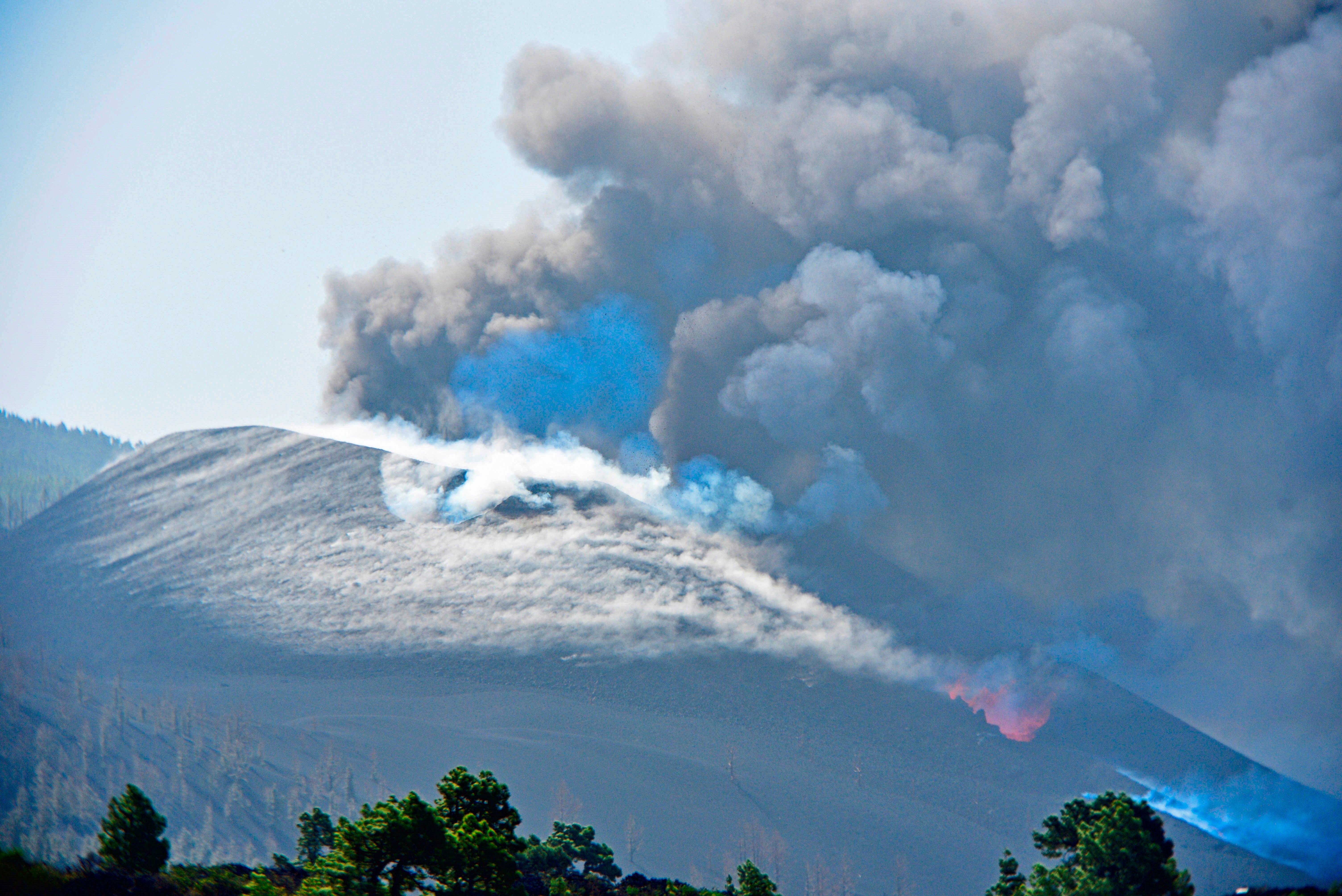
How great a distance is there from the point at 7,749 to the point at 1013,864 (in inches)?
Result: 6923

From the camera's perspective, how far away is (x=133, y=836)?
175 feet

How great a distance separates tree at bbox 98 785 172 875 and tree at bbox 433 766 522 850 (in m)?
17.7

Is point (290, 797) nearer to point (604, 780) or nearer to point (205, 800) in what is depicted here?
point (205, 800)

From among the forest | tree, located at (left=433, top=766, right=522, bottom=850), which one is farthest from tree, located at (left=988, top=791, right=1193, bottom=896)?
tree, located at (left=433, top=766, right=522, bottom=850)

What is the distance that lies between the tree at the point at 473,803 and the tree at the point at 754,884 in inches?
454

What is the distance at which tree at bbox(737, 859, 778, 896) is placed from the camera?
1951 inches

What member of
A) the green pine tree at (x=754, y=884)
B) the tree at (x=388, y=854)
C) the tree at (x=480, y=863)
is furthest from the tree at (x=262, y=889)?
the green pine tree at (x=754, y=884)

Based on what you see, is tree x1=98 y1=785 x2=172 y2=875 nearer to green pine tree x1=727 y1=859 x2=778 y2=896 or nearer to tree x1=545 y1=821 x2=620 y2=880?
tree x1=545 y1=821 x2=620 y2=880

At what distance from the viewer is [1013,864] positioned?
64.3 meters

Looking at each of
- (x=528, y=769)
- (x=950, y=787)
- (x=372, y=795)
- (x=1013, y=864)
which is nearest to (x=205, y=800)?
(x=372, y=795)

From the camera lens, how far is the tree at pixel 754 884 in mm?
49562

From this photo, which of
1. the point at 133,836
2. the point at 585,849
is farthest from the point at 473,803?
the point at 585,849

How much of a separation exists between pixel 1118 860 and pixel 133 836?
145 ft

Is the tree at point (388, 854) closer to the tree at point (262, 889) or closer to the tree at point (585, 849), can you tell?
the tree at point (262, 889)
